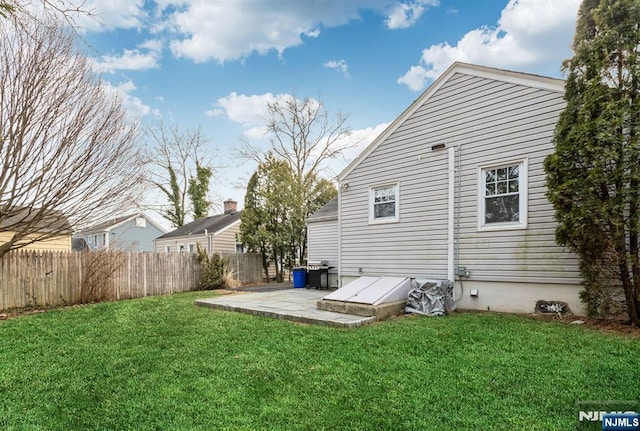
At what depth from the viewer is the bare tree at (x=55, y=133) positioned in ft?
Result: 23.4

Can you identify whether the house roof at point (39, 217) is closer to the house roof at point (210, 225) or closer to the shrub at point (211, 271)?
the shrub at point (211, 271)

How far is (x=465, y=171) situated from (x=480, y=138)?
2.39 ft

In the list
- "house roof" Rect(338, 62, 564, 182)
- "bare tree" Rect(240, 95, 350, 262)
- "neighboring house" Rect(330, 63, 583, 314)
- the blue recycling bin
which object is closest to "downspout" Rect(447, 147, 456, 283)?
"neighboring house" Rect(330, 63, 583, 314)

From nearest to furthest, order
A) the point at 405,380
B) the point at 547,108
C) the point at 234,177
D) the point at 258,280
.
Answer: the point at 405,380 < the point at 547,108 < the point at 258,280 < the point at 234,177

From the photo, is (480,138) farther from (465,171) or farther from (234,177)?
(234,177)

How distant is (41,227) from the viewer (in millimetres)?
8523

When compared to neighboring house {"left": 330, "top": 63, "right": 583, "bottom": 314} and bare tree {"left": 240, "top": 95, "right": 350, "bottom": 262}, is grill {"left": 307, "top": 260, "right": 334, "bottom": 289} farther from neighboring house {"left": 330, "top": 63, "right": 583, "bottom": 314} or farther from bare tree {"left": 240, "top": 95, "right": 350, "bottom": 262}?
bare tree {"left": 240, "top": 95, "right": 350, "bottom": 262}

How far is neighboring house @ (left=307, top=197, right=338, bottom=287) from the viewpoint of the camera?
1251cm

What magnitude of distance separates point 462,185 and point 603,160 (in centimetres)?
267

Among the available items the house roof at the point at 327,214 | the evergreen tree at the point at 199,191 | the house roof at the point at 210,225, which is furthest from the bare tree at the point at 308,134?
the house roof at the point at 327,214

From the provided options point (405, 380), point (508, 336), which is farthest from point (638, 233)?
point (405, 380)

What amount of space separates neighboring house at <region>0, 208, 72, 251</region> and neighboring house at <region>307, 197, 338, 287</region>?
7.57 m

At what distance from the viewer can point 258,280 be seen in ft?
53.9

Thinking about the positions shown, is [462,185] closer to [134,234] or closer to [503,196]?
[503,196]
